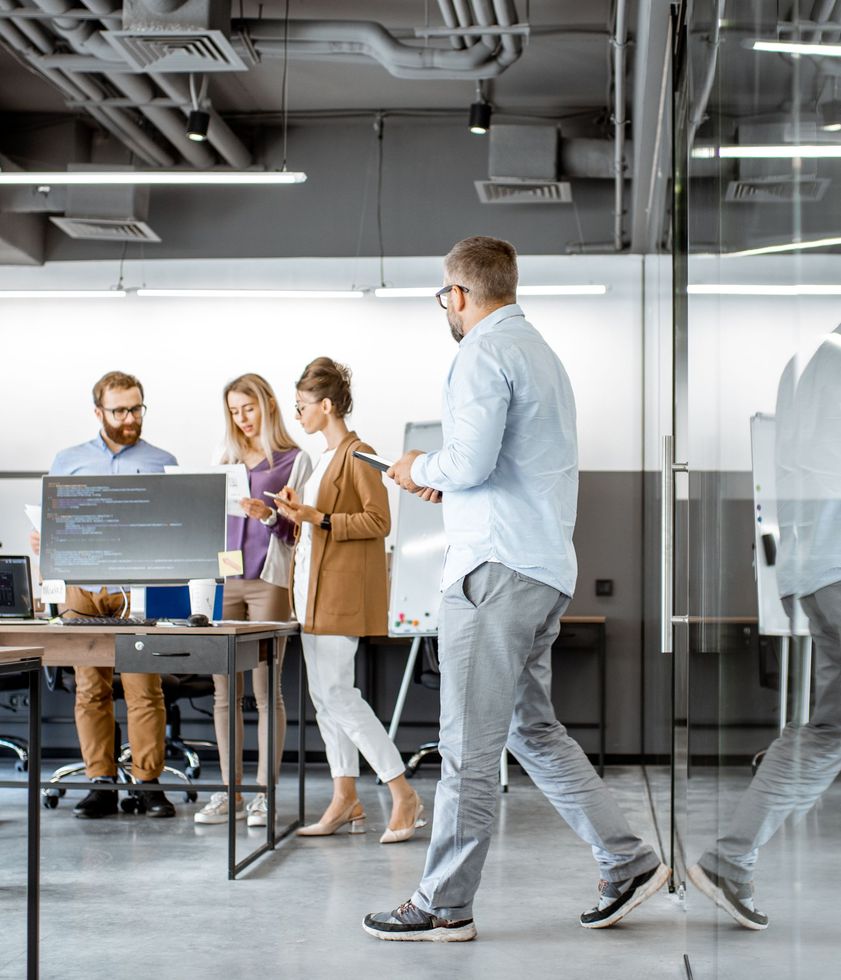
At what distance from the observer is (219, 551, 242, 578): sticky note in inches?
168

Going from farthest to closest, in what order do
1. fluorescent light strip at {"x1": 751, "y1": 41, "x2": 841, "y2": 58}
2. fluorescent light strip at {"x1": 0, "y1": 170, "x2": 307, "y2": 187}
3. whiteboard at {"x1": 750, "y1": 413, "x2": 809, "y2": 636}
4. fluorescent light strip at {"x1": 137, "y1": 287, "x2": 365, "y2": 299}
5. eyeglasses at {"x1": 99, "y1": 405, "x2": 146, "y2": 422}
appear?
fluorescent light strip at {"x1": 137, "y1": 287, "x2": 365, "y2": 299} → fluorescent light strip at {"x1": 0, "y1": 170, "x2": 307, "y2": 187} → eyeglasses at {"x1": 99, "y1": 405, "x2": 146, "y2": 422} → whiteboard at {"x1": 750, "y1": 413, "x2": 809, "y2": 636} → fluorescent light strip at {"x1": 751, "y1": 41, "x2": 841, "y2": 58}

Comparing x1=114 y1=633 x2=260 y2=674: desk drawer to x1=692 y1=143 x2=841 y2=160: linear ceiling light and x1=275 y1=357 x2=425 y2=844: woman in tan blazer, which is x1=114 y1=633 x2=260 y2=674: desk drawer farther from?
x1=692 y1=143 x2=841 y2=160: linear ceiling light

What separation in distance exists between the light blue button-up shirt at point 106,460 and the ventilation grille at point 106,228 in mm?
1955

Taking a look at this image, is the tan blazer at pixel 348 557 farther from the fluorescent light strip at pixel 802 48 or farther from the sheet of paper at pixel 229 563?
the fluorescent light strip at pixel 802 48

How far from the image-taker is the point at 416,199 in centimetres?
696

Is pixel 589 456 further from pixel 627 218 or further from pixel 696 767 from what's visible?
pixel 696 767

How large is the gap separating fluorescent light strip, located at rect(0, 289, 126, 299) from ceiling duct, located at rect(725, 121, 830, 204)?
5488mm

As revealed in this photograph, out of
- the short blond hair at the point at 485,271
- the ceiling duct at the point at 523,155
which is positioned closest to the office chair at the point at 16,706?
the ceiling duct at the point at 523,155

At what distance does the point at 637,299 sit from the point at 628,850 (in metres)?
4.21

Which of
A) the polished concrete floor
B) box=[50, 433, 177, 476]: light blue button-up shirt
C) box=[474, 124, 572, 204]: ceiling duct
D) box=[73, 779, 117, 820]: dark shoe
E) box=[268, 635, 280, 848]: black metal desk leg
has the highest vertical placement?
box=[474, 124, 572, 204]: ceiling duct

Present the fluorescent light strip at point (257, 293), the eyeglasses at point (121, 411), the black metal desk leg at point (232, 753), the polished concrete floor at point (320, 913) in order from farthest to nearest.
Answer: the fluorescent light strip at point (257, 293)
the eyeglasses at point (121, 411)
the black metal desk leg at point (232, 753)
the polished concrete floor at point (320, 913)

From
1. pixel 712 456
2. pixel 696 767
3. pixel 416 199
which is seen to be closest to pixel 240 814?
pixel 696 767

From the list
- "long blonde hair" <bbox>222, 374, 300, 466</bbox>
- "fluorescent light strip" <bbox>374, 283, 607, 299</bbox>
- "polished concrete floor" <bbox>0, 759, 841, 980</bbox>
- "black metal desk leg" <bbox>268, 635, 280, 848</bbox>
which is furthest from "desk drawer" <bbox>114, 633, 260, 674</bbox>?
"fluorescent light strip" <bbox>374, 283, 607, 299</bbox>

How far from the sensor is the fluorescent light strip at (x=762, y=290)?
1.12 meters
